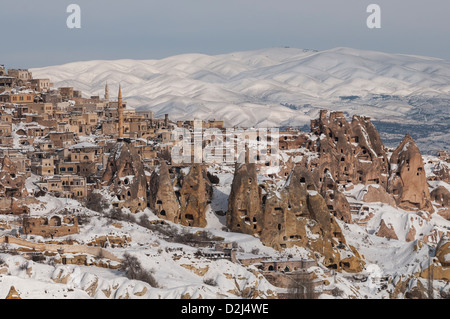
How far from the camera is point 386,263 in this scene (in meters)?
66.7

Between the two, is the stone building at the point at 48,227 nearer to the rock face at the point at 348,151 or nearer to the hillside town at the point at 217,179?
the hillside town at the point at 217,179

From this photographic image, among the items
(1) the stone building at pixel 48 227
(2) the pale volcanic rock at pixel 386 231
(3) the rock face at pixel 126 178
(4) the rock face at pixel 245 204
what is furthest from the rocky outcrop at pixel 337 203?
(1) the stone building at pixel 48 227

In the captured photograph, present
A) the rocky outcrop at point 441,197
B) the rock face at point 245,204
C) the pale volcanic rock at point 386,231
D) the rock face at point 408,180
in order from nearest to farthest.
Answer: the rock face at point 245,204, the pale volcanic rock at point 386,231, the rock face at point 408,180, the rocky outcrop at point 441,197

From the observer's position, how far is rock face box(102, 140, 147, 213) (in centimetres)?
6750

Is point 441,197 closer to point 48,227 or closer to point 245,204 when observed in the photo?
point 245,204

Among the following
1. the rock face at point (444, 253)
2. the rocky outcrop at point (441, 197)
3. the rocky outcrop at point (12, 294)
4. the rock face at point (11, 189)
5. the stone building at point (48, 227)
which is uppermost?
the rock face at point (11, 189)

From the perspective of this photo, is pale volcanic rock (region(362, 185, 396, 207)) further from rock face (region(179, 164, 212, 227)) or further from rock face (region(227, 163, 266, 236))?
rock face (region(179, 164, 212, 227))

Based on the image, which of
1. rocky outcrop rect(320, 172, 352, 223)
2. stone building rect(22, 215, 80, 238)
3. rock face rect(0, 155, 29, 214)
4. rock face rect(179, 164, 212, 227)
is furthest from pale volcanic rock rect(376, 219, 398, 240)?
stone building rect(22, 215, 80, 238)

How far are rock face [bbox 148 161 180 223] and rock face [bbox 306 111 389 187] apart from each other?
15.6 meters

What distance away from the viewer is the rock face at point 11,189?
63594 mm

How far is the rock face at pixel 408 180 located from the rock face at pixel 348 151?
0.71 metres
